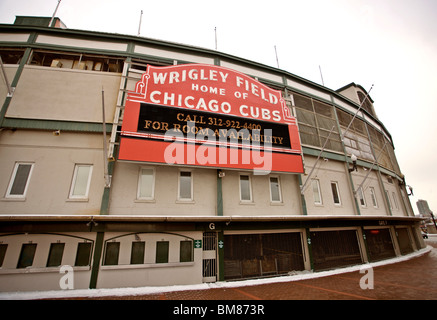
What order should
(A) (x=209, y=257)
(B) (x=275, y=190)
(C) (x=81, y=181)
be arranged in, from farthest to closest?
(B) (x=275, y=190), (A) (x=209, y=257), (C) (x=81, y=181)

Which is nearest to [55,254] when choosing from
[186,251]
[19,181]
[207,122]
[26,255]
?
[26,255]

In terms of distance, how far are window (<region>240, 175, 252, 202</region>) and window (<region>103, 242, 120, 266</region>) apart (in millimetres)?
6734

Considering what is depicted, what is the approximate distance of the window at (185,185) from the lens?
1064 centimetres

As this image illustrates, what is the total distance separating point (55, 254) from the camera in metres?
8.48

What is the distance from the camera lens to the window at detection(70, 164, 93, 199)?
950 centimetres

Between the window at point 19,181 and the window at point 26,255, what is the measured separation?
2.22 m

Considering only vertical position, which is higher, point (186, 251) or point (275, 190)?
point (275, 190)

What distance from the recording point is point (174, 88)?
37.2 ft

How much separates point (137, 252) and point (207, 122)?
24.3 ft

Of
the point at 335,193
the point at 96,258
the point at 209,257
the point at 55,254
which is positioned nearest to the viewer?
the point at 55,254

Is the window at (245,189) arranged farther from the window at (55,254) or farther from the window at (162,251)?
the window at (55,254)

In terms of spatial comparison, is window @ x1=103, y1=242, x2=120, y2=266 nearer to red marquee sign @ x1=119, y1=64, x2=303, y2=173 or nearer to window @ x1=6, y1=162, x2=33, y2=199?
red marquee sign @ x1=119, y1=64, x2=303, y2=173

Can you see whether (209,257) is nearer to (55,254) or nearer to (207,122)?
(55,254)
